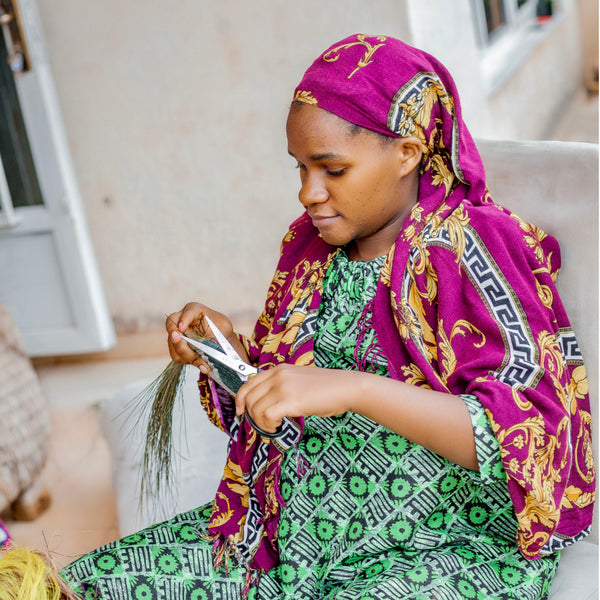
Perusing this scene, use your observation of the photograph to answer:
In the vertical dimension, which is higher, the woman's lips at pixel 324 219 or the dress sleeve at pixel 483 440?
the woman's lips at pixel 324 219

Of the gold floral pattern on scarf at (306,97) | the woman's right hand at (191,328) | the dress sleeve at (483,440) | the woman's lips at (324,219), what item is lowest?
the dress sleeve at (483,440)

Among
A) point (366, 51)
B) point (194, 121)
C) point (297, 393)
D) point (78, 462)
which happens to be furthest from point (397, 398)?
point (194, 121)

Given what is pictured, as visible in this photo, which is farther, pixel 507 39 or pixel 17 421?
pixel 507 39

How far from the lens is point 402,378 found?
1235 mm

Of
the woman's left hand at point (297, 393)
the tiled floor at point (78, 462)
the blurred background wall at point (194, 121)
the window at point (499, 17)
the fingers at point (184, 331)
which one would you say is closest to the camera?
the woman's left hand at point (297, 393)

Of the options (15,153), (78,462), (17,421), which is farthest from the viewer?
(15,153)

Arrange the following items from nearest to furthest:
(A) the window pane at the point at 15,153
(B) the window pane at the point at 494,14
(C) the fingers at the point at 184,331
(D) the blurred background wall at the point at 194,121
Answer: (C) the fingers at the point at 184,331
(D) the blurred background wall at the point at 194,121
(A) the window pane at the point at 15,153
(B) the window pane at the point at 494,14

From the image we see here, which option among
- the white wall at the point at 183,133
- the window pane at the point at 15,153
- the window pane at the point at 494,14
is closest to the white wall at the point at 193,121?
the white wall at the point at 183,133

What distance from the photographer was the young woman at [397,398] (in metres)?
1.12

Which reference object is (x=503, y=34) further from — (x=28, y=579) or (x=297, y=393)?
(x=28, y=579)

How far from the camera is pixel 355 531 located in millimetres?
1266

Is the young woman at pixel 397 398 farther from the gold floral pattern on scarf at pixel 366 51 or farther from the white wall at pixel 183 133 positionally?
the white wall at pixel 183 133

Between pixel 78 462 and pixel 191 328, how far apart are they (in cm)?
191

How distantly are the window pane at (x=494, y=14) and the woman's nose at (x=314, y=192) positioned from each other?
4.57 m
